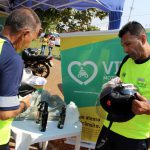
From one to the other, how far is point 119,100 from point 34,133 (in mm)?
1125

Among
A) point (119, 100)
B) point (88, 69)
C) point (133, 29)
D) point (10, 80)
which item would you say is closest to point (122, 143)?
point (119, 100)

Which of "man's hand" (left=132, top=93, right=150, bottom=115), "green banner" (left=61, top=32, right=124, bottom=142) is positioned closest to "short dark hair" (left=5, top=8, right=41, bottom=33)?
"man's hand" (left=132, top=93, right=150, bottom=115)

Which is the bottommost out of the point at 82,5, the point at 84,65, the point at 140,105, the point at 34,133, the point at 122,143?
the point at 34,133

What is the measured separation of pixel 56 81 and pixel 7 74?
29.8 ft

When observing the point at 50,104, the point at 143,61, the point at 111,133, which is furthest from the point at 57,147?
the point at 143,61

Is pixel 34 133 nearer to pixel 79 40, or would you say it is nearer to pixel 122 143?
pixel 122 143

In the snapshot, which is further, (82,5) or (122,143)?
(82,5)

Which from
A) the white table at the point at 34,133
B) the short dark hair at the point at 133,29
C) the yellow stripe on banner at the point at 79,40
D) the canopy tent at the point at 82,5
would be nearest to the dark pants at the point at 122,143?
the white table at the point at 34,133

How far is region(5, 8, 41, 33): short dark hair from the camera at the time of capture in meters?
2.04

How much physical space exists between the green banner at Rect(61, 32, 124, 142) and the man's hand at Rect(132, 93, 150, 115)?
52.2 inches

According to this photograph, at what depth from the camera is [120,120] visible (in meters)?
2.64

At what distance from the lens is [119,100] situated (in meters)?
2.53

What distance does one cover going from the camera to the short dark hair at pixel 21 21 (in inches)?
80.1

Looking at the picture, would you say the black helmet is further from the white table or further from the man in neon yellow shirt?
the white table
